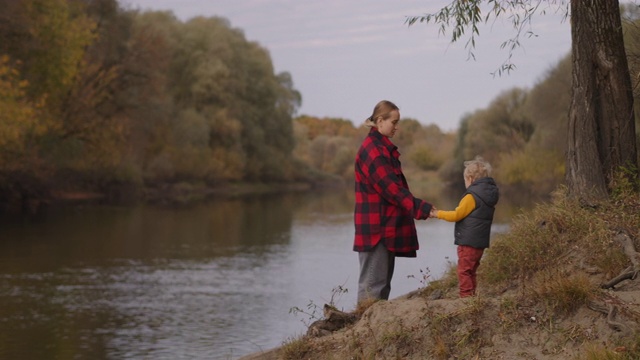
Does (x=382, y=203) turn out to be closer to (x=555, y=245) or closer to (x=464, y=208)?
(x=464, y=208)

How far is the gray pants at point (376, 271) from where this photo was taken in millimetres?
7770

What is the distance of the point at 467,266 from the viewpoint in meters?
8.02

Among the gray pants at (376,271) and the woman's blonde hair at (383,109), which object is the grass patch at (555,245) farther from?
the woman's blonde hair at (383,109)

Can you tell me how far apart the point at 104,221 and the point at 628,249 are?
29.3m

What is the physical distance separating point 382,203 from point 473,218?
0.78 m

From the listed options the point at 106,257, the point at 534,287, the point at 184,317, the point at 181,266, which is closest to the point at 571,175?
the point at 534,287

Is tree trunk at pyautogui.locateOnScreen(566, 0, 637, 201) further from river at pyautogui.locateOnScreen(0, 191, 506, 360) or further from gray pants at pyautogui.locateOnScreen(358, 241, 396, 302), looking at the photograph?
gray pants at pyautogui.locateOnScreen(358, 241, 396, 302)

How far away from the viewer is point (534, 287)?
284 inches

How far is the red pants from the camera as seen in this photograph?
26.3ft

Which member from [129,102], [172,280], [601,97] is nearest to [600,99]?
[601,97]

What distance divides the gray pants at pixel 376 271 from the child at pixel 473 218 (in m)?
0.56

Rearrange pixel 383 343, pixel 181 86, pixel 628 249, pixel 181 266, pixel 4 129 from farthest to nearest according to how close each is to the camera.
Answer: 1. pixel 181 86
2. pixel 4 129
3. pixel 181 266
4. pixel 628 249
5. pixel 383 343

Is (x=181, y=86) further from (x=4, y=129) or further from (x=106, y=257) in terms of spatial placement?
(x=106, y=257)

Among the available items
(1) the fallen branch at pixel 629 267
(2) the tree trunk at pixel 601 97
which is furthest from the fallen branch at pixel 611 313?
(2) the tree trunk at pixel 601 97
